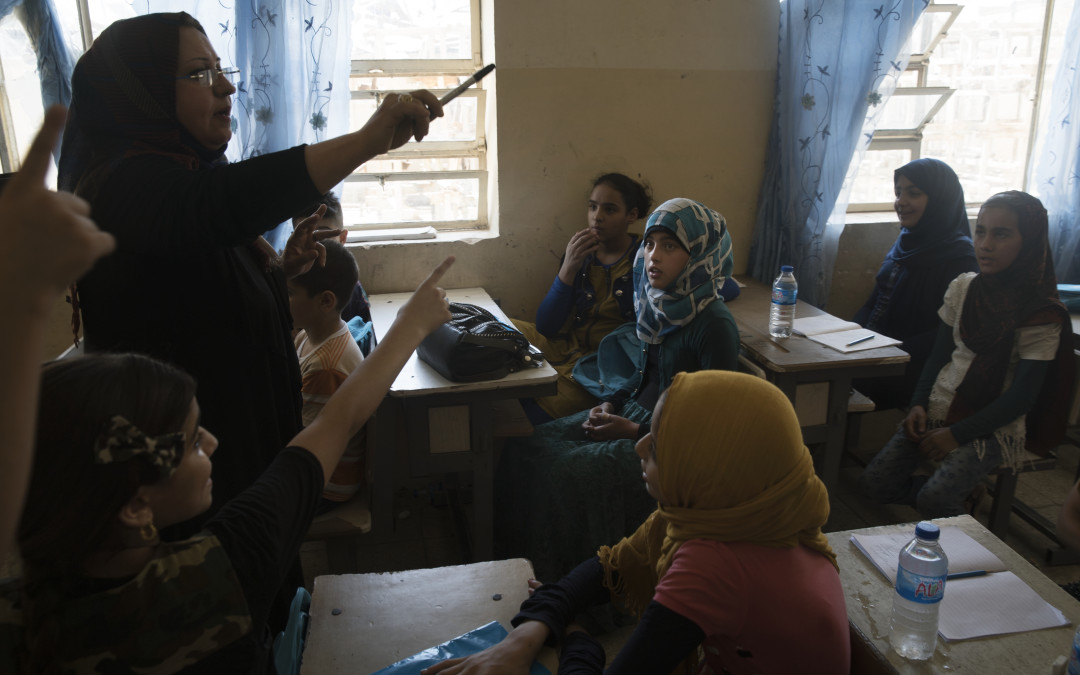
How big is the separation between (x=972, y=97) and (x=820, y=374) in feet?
6.90

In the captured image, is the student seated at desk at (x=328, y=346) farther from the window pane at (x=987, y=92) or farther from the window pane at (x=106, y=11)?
the window pane at (x=987, y=92)

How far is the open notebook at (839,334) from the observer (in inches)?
96.1

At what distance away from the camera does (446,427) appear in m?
→ 2.17

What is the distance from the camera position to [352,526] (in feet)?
6.23

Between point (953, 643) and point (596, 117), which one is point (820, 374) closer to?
point (953, 643)

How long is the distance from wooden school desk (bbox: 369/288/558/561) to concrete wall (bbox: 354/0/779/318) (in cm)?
99

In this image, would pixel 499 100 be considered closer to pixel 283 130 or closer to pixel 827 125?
pixel 283 130

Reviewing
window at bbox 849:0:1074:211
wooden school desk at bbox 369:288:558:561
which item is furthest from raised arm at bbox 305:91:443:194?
window at bbox 849:0:1074:211

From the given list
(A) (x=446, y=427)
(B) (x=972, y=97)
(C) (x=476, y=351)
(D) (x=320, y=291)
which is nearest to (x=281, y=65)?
(D) (x=320, y=291)

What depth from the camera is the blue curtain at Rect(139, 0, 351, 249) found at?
2.54m

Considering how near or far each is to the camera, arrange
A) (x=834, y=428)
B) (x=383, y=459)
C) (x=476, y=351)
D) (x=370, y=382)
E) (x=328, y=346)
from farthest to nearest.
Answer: (x=834, y=428)
(x=383, y=459)
(x=476, y=351)
(x=328, y=346)
(x=370, y=382)

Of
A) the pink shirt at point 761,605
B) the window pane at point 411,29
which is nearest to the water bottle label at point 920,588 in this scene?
the pink shirt at point 761,605

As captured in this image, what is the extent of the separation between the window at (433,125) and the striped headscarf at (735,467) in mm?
2276

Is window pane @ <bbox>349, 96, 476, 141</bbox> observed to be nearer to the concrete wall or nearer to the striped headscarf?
the concrete wall
